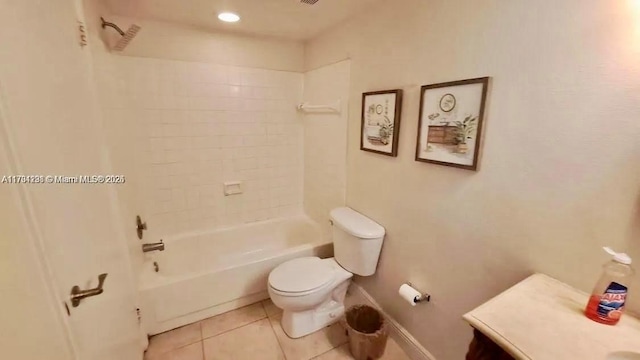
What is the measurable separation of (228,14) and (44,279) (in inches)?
73.6

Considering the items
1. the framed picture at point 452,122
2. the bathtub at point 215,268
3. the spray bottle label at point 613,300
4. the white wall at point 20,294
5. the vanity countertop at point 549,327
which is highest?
the framed picture at point 452,122

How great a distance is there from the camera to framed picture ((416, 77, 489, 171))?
1.14m

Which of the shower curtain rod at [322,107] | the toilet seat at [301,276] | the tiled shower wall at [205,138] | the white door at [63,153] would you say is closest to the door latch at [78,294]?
the white door at [63,153]

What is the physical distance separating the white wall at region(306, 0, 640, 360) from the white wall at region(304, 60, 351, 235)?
0.41m

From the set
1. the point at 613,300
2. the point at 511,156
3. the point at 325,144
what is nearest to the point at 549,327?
the point at 613,300

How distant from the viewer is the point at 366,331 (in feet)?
5.67

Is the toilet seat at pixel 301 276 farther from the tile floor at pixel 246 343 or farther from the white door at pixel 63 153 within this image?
the white door at pixel 63 153

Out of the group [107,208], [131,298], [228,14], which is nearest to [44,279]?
[107,208]

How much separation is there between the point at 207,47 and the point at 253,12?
0.61 meters

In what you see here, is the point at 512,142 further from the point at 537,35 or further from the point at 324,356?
the point at 324,356

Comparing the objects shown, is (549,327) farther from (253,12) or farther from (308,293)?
(253,12)

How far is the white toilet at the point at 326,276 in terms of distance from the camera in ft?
5.51

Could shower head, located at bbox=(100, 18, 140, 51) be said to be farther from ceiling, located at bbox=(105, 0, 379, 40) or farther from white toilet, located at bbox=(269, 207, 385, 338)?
white toilet, located at bbox=(269, 207, 385, 338)

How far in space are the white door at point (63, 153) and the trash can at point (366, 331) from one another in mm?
1185
